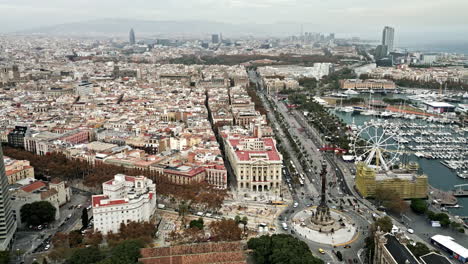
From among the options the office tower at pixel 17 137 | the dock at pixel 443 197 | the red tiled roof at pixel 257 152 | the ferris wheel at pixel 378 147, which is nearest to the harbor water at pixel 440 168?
the dock at pixel 443 197

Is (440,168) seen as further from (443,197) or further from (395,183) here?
(395,183)

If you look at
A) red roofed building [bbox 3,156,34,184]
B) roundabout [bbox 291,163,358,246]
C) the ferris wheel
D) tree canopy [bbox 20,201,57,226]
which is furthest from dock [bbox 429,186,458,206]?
red roofed building [bbox 3,156,34,184]

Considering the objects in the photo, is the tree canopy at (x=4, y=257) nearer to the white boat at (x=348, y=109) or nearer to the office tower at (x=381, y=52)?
the white boat at (x=348, y=109)

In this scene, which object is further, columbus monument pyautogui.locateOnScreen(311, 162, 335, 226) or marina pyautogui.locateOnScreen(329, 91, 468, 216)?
marina pyautogui.locateOnScreen(329, 91, 468, 216)

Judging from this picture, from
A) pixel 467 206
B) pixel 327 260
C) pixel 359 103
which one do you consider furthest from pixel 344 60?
pixel 327 260

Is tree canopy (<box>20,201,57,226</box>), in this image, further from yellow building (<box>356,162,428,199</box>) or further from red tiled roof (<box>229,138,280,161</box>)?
yellow building (<box>356,162,428,199</box>)
